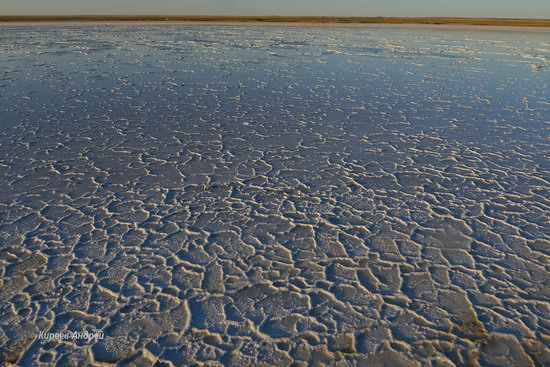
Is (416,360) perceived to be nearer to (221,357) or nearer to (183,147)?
(221,357)

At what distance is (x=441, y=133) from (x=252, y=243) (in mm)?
3194

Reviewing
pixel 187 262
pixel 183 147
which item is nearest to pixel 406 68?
pixel 183 147

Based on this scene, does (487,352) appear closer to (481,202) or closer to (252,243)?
(252,243)

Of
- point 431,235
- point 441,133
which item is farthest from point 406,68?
point 431,235

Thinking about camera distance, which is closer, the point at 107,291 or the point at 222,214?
the point at 107,291

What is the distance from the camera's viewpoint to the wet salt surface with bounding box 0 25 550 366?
192 cm

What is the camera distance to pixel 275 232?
2826 millimetres

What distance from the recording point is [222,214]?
305 cm

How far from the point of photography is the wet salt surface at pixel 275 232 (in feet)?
6.31

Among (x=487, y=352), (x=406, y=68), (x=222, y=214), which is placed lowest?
(x=406, y=68)

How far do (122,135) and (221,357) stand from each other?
3.57 m

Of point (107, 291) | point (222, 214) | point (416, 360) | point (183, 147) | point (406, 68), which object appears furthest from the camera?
point (406, 68)

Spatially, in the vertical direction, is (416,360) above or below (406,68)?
above

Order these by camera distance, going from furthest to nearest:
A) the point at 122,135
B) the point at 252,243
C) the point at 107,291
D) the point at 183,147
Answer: the point at 122,135, the point at 183,147, the point at 252,243, the point at 107,291
